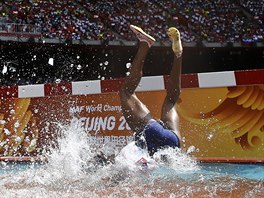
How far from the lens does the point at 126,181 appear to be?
13.6ft

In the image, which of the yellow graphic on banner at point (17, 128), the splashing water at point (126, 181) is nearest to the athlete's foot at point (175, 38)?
the splashing water at point (126, 181)

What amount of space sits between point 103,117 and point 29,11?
14.3 metres

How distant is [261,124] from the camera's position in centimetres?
541

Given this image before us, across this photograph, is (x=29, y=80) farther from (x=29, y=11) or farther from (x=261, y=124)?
(x=261, y=124)

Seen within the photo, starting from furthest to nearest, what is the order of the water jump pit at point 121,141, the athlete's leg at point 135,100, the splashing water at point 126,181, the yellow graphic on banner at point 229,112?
1. the yellow graphic on banner at point 229,112
2. the athlete's leg at point 135,100
3. the water jump pit at point 121,141
4. the splashing water at point 126,181

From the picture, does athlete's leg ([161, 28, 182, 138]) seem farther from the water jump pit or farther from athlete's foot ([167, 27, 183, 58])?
the water jump pit

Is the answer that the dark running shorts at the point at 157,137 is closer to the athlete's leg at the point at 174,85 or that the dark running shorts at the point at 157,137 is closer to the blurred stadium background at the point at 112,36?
the athlete's leg at the point at 174,85

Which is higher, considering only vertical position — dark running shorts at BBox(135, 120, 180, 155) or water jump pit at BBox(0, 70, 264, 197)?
dark running shorts at BBox(135, 120, 180, 155)

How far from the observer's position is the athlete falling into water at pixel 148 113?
13.9 ft

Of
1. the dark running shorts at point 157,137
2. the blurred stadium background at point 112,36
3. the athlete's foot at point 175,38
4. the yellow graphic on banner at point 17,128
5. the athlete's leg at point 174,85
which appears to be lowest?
the blurred stadium background at point 112,36

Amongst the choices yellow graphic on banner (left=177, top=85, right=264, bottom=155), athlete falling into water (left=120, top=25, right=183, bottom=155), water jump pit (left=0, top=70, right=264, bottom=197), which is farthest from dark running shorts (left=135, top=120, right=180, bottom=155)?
yellow graphic on banner (left=177, top=85, right=264, bottom=155)

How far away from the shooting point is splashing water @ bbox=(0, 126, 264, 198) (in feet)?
13.3

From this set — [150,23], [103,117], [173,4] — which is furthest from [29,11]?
[103,117]

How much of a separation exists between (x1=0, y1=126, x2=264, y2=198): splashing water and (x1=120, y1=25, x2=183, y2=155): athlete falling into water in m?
0.13
